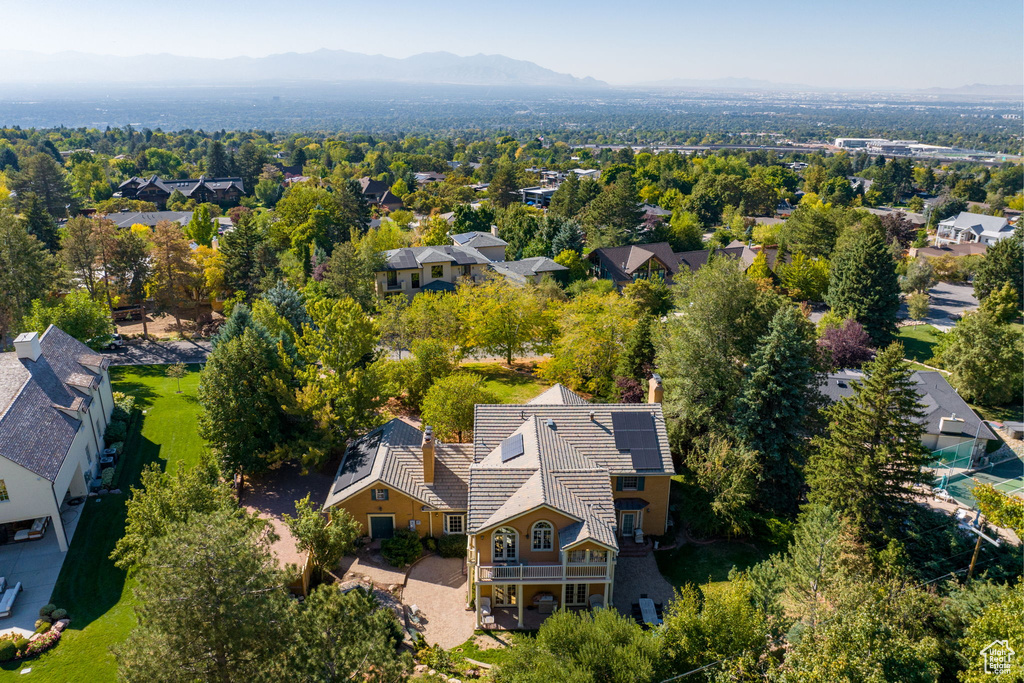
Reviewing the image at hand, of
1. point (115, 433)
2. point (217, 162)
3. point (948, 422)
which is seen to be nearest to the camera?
point (115, 433)

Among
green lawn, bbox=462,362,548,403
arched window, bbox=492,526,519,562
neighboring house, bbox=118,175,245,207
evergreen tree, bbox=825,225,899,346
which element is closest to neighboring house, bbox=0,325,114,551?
arched window, bbox=492,526,519,562

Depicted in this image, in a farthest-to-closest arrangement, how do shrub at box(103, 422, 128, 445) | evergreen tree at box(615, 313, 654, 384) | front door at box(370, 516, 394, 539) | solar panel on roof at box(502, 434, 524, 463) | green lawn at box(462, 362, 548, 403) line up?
1. green lawn at box(462, 362, 548, 403)
2. evergreen tree at box(615, 313, 654, 384)
3. shrub at box(103, 422, 128, 445)
4. front door at box(370, 516, 394, 539)
5. solar panel on roof at box(502, 434, 524, 463)

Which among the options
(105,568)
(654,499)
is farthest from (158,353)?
(654,499)

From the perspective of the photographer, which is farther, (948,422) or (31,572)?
(948,422)

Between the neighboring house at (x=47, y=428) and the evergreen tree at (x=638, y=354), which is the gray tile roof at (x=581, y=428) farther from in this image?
the neighboring house at (x=47, y=428)

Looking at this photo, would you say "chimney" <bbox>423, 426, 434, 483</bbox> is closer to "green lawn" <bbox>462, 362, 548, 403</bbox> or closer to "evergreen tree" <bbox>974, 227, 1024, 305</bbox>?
"green lawn" <bbox>462, 362, 548, 403</bbox>

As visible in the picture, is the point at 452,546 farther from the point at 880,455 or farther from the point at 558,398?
the point at 880,455

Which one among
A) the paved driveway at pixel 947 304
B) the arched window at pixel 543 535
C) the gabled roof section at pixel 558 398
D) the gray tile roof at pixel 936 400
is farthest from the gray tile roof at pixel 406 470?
the paved driveway at pixel 947 304

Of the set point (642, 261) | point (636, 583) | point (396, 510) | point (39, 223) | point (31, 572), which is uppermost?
point (39, 223)
